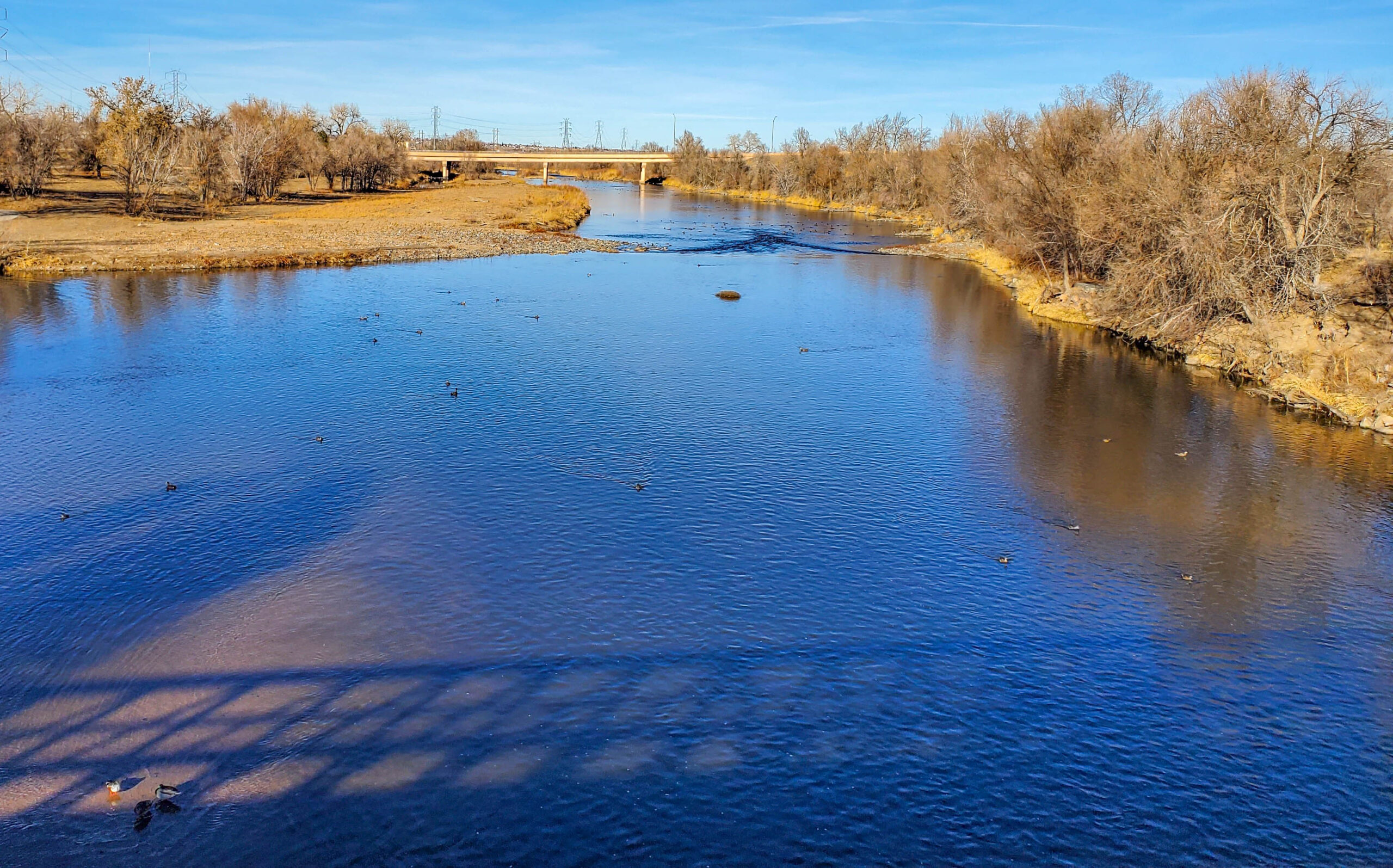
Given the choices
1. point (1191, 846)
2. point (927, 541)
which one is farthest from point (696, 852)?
point (927, 541)

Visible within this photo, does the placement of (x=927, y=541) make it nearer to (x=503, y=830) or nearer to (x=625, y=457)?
(x=625, y=457)

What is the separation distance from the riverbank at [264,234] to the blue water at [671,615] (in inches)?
883

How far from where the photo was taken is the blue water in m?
14.0

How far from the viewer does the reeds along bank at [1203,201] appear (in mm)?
36812

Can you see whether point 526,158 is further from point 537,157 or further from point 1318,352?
point 1318,352

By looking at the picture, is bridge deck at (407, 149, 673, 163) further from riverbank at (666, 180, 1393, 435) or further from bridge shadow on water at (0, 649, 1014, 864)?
bridge shadow on water at (0, 649, 1014, 864)

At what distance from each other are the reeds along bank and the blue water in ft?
17.4

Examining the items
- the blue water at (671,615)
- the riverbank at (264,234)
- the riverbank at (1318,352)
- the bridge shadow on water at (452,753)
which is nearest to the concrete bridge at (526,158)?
the riverbank at (264,234)

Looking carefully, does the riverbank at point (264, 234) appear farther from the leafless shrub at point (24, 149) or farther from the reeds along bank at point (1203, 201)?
the reeds along bank at point (1203, 201)

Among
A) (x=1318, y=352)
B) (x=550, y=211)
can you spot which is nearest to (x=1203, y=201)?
(x=1318, y=352)

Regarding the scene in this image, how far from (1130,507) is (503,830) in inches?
764

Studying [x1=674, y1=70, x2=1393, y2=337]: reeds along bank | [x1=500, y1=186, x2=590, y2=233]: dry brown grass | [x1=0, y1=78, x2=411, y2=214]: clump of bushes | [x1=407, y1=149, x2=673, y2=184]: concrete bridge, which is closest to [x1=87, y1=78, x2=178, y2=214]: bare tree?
[x1=0, y1=78, x2=411, y2=214]: clump of bushes

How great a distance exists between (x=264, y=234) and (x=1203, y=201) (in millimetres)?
61711

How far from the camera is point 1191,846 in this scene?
44.9ft
